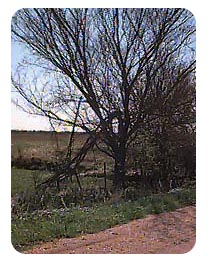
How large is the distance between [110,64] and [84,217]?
2.07ft

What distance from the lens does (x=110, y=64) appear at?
111 inches

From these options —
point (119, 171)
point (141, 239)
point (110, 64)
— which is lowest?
point (141, 239)

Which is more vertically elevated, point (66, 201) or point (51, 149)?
point (51, 149)

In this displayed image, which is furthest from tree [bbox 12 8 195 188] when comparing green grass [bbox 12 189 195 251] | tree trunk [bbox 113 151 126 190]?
green grass [bbox 12 189 195 251]

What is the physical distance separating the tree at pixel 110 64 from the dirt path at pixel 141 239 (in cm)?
20

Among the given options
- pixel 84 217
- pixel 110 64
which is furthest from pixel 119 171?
pixel 110 64

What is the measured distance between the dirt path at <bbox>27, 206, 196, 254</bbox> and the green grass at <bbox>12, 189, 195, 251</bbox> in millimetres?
28

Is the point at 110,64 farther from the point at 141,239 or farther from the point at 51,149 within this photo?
the point at 141,239

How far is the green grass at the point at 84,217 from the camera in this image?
2760 mm

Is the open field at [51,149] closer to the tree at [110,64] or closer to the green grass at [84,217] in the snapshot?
the tree at [110,64]

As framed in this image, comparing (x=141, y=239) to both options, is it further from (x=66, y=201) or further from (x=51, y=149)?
(x=51, y=149)

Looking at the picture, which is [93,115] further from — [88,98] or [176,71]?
[176,71]

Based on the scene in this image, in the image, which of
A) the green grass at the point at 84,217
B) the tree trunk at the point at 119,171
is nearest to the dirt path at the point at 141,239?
the green grass at the point at 84,217
